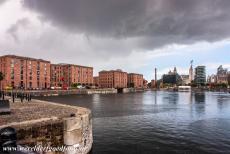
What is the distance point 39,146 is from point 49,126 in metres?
1.55

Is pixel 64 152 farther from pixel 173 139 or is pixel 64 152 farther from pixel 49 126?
pixel 173 139

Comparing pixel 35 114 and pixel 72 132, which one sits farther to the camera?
pixel 35 114

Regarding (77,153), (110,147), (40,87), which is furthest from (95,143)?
(40,87)

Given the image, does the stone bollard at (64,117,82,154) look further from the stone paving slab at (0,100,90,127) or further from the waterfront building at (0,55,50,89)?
the waterfront building at (0,55,50,89)

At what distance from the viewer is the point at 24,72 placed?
165 metres

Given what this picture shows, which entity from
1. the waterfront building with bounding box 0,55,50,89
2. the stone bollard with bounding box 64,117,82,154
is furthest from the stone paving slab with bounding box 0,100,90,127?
the waterfront building with bounding box 0,55,50,89

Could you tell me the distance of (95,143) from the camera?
2552 centimetres

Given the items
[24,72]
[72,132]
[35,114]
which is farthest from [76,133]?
[24,72]

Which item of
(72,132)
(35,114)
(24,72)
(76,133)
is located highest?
(24,72)

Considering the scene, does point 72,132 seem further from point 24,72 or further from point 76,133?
point 24,72

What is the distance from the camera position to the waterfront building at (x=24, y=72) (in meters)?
155

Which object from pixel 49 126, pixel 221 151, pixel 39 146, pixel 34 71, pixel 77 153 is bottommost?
pixel 221 151

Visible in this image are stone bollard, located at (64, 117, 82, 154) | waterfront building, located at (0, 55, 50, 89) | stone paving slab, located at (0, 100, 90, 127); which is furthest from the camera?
waterfront building, located at (0, 55, 50, 89)

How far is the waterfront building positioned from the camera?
155000 mm
